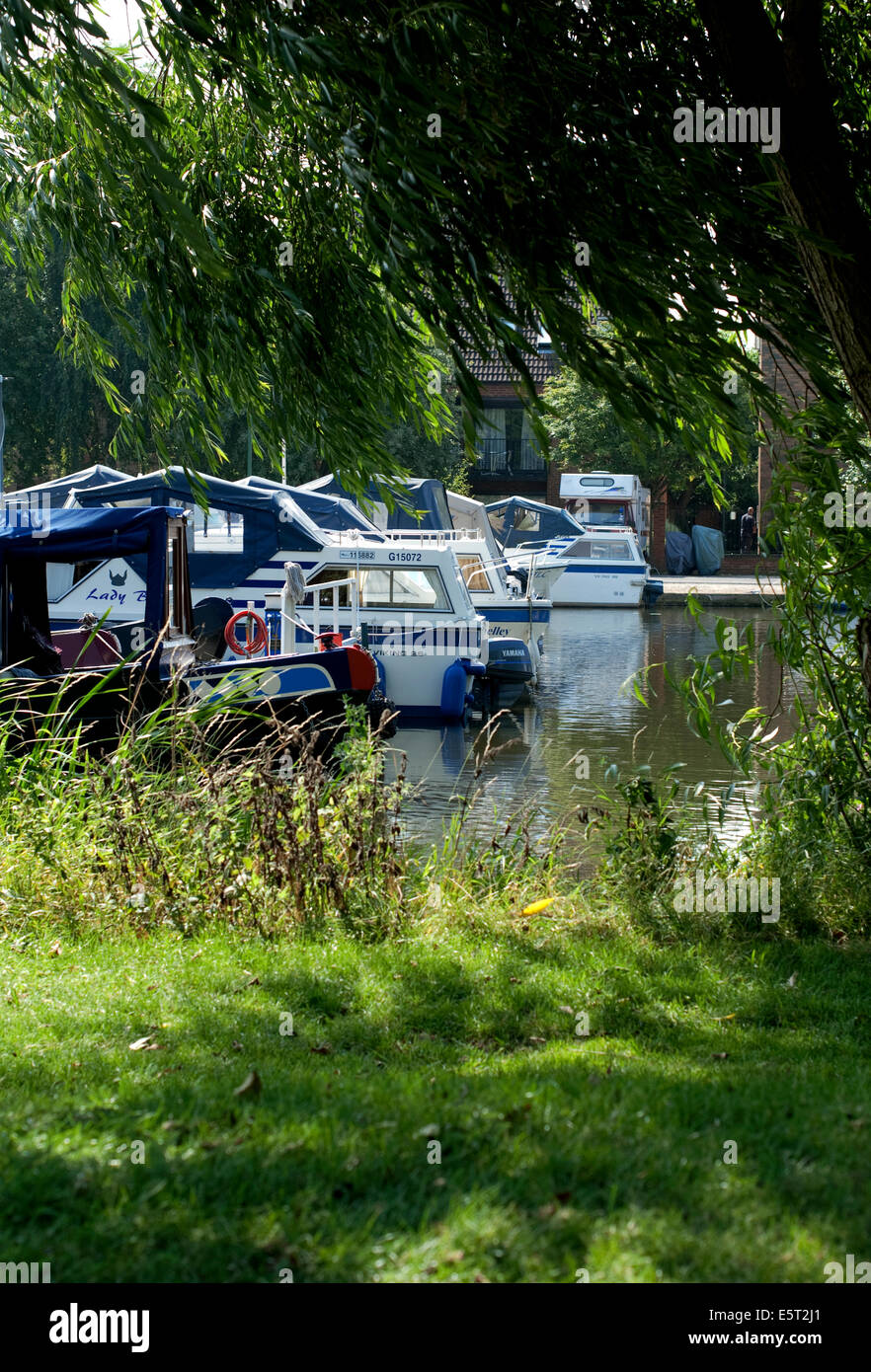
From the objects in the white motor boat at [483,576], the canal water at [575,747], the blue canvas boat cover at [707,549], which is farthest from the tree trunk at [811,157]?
the blue canvas boat cover at [707,549]

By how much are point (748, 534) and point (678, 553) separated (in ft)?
14.0

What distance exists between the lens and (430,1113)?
154 inches

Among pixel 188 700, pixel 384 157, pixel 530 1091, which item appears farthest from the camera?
pixel 188 700

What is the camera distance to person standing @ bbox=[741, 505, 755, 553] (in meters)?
53.3

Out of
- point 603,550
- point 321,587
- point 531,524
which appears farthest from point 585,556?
point 321,587

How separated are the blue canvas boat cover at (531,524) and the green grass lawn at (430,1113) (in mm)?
34329

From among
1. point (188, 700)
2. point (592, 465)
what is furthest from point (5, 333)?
point (188, 700)

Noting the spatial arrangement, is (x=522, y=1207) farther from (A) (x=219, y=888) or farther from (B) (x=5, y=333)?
(B) (x=5, y=333)

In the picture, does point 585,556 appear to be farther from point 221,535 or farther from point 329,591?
point 329,591

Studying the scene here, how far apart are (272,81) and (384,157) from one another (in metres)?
1.60

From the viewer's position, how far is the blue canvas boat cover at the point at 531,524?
40.4m

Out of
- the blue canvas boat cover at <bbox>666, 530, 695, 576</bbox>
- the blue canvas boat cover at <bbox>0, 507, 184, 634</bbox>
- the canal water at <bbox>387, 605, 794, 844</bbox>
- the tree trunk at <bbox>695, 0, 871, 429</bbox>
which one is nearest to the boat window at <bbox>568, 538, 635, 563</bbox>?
the blue canvas boat cover at <bbox>666, 530, 695, 576</bbox>

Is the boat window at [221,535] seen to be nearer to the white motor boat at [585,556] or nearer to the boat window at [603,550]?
the white motor boat at [585,556]
